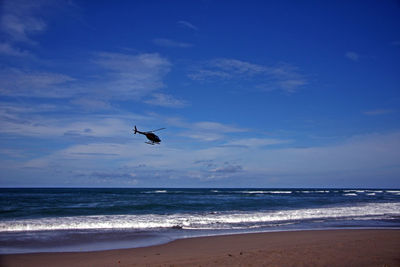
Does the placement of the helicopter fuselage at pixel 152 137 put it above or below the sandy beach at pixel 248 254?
above

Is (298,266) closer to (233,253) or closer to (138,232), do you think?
(233,253)

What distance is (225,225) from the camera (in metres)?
17.5

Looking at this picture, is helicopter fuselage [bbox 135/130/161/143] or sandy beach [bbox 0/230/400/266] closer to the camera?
sandy beach [bbox 0/230/400/266]

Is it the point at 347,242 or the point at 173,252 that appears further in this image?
the point at 347,242

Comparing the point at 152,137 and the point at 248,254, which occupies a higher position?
the point at 152,137

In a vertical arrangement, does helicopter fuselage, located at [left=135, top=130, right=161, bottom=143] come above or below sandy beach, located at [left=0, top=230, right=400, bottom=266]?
above

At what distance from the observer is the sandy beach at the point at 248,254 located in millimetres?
8820

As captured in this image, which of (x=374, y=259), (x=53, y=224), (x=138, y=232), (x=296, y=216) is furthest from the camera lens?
(x=296, y=216)

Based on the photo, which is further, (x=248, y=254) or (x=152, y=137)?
(x=152, y=137)

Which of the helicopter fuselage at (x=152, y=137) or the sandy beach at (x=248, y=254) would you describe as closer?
the sandy beach at (x=248, y=254)

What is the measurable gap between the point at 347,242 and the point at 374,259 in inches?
110

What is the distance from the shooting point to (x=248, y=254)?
9.71 m

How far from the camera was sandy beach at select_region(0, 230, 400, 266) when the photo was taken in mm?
8820

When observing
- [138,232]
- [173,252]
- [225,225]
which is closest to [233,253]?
[173,252]
